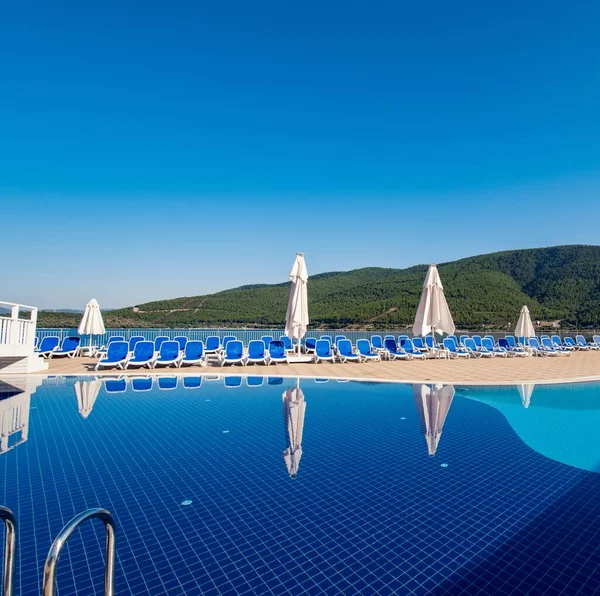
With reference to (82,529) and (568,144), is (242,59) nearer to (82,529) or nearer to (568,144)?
(568,144)

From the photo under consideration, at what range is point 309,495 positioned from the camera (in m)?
3.46

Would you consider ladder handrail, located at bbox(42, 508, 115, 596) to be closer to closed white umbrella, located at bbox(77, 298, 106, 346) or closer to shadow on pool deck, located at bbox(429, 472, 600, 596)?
shadow on pool deck, located at bbox(429, 472, 600, 596)

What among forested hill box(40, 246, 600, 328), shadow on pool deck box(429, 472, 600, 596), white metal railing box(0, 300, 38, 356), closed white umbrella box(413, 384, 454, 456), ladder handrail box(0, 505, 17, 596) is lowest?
shadow on pool deck box(429, 472, 600, 596)

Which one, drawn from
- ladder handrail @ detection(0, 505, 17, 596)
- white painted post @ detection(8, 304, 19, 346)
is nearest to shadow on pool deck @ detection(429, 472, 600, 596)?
ladder handrail @ detection(0, 505, 17, 596)

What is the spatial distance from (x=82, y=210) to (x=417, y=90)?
16.9 metres

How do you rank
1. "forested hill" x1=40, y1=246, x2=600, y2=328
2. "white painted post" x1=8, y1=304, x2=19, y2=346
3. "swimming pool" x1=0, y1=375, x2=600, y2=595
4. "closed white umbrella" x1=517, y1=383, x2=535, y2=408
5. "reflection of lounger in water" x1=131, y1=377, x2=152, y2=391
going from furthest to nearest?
"forested hill" x1=40, y1=246, x2=600, y2=328
"white painted post" x1=8, y1=304, x2=19, y2=346
"reflection of lounger in water" x1=131, y1=377, x2=152, y2=391
"closed white umbrella" x1=517, y1=383, x2=535, y2=408
"swimming pool" x1=0, y1=375, x2=600, y2=595

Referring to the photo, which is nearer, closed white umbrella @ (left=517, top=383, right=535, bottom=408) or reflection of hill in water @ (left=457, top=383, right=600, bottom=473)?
reflection of hill in water @ (left=457, top=383, right=600, bottom=473)

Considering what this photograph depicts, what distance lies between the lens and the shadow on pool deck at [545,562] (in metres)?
2.25

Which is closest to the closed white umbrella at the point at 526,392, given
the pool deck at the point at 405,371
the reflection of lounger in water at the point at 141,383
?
the pool deck at the point at 405,371

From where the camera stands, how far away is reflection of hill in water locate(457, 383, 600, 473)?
16.0 ft

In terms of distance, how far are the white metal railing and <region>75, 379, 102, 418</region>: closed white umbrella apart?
1.68 meters

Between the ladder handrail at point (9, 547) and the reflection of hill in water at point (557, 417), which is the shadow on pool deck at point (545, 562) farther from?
the ladder handrail at point (9, 547)

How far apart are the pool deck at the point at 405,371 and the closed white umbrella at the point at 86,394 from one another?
1063 mm

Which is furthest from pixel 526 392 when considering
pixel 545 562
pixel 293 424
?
pixel 545 562
